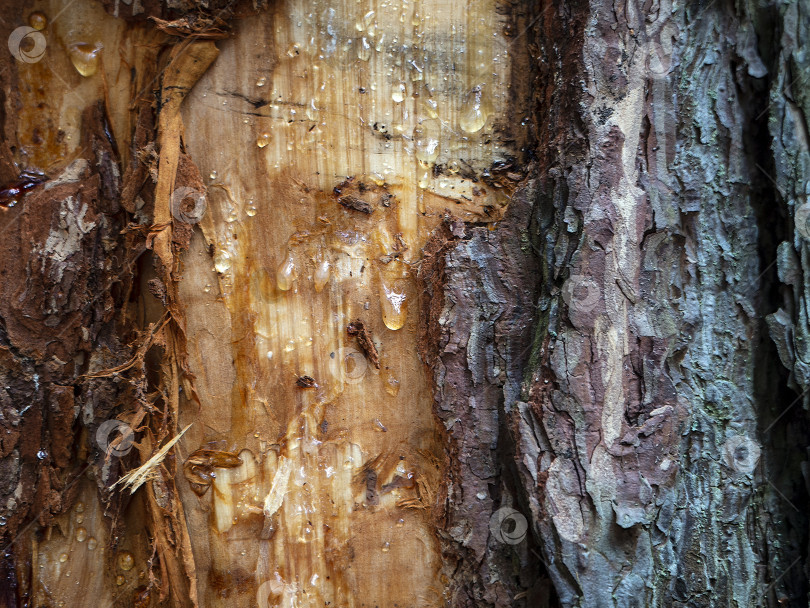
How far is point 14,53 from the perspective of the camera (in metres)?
1.31

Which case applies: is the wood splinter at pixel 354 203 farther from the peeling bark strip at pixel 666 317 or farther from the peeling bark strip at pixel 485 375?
the peeling bark strip at pixel 666 317

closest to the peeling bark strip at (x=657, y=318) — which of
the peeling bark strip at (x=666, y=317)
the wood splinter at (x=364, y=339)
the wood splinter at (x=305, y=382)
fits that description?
the peeling bark strip at (x=666, y=317)

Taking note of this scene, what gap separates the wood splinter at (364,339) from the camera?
1.38 meters

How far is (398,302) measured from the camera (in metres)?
1.40

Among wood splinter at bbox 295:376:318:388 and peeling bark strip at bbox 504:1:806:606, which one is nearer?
peeling bark strip at bbox 504:1:806:606

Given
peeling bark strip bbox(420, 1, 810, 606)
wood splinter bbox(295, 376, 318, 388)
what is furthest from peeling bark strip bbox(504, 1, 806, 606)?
wood splinter bbox(295, 376, 318, 388)

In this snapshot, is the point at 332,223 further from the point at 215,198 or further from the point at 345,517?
the point at 345,517

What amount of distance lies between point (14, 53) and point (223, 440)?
44.0 inches

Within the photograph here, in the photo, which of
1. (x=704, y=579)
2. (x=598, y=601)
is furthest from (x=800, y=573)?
(x=598, y=601)

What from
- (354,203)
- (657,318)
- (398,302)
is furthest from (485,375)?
(354,203)

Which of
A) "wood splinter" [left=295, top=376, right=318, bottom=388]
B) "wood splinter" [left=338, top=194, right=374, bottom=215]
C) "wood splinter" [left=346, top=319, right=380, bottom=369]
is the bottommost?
"wood splinter" [left=295, top=376, right=318, bottom=388]

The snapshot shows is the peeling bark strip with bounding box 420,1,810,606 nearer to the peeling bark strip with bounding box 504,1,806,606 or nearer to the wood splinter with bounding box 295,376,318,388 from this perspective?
the peeling bark strip with bounding box 504,1,806,606

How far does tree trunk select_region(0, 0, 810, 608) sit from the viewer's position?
1206mm

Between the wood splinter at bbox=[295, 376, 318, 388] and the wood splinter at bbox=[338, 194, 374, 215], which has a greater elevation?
the wood splinter at bbox=[338, 194, 374, 215]
